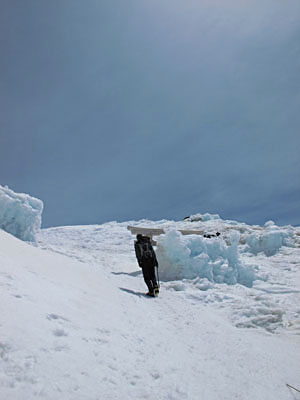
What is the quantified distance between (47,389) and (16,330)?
668 mm

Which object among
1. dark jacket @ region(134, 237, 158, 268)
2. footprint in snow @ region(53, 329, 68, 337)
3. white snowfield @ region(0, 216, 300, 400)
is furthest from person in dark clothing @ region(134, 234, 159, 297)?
footprint in snow @ region(53, 329, 68, 337)

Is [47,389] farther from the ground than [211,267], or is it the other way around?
[211,267]

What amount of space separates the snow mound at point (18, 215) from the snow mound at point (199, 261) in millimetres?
7350

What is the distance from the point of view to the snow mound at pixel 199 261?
11477 millimetres

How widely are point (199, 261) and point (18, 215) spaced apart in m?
10.0

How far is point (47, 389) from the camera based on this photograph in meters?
1.83

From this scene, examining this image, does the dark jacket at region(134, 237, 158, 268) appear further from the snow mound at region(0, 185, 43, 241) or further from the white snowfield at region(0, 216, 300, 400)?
the snow mound at region(0, 185, 43, 241)

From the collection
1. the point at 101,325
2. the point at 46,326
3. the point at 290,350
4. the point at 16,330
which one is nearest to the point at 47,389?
the point at 16,330

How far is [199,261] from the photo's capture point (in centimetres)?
1168

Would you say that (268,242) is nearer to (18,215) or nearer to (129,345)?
(18,215)

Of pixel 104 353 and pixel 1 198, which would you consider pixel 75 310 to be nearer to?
pixel 104 353

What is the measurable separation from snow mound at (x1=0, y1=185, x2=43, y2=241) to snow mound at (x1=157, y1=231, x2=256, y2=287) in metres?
7.35

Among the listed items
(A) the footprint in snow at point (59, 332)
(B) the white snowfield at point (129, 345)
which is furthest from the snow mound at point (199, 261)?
(A) the footprint in snow at point (59, 332)

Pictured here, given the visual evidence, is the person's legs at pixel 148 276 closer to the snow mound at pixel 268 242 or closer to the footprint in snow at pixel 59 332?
the footprint in snow at pixel 59 332
